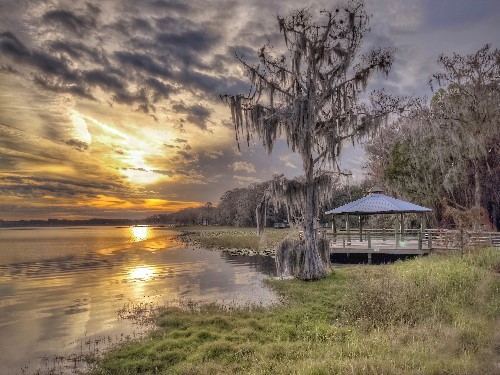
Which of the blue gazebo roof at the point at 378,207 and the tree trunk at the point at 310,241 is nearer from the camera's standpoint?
the tree trunk at the point at 310,241

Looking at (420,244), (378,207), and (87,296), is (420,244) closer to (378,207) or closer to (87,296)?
(378,207)

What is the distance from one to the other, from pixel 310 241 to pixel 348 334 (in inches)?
378

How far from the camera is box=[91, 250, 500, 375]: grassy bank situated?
7.34 m

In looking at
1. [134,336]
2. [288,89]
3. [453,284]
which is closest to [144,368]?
[134,336]

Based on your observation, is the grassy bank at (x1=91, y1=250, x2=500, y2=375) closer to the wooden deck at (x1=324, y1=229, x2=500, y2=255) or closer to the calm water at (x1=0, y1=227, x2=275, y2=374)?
the calm water at (x1=0, y1=227, x2=275, y2=374)

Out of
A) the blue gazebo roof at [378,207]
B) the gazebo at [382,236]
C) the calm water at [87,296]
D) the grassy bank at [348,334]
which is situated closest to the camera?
the grassy bank at [348,334]

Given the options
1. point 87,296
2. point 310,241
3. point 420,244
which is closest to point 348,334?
point 310,241

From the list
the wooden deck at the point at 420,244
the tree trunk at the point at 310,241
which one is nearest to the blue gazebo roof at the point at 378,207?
the wooden deck at the point at 420,244

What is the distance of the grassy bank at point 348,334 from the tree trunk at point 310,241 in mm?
3595

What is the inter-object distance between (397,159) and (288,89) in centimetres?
2117

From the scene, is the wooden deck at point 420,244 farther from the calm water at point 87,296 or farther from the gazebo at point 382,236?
the calm water at point 87,296

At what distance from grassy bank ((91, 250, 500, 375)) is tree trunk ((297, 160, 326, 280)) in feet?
11.8

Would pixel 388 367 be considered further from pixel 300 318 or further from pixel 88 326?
pixel 88 326

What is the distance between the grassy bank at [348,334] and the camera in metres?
7.34
